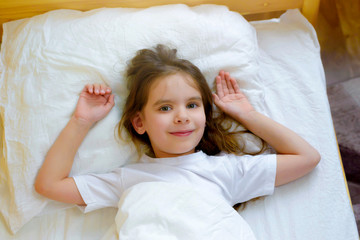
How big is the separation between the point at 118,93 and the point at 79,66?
14cm

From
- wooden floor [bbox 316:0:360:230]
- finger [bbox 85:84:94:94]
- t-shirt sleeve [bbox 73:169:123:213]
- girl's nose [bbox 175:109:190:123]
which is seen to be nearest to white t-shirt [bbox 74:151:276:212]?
t-shirt sleeve [bbox 73:169:123:213]

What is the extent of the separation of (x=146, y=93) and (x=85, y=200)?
13.1 inches

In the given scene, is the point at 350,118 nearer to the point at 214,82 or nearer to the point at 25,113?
the point at 214,82

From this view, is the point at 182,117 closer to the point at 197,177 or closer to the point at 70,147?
the point at 197,177

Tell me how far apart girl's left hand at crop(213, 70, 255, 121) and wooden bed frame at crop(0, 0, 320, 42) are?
31cm

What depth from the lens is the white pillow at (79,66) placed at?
3.56 feet

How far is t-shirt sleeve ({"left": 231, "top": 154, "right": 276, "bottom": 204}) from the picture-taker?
105 cm

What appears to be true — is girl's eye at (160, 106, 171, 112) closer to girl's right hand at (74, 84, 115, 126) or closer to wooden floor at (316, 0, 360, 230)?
girl's right hand at (74, 84, 115, 126)

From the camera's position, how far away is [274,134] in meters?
1.09

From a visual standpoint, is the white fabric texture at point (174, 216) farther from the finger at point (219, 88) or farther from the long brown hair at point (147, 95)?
the finger at point (219, 88)

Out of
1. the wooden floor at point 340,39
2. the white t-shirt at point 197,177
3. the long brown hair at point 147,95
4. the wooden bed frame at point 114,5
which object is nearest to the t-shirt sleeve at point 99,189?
the white t-shirt at point 197,177

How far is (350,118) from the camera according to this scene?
1.56 m

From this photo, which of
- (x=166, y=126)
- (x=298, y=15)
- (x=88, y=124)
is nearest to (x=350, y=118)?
(x=298, y=15)

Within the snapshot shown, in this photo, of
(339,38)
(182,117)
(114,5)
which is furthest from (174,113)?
(339,38)
